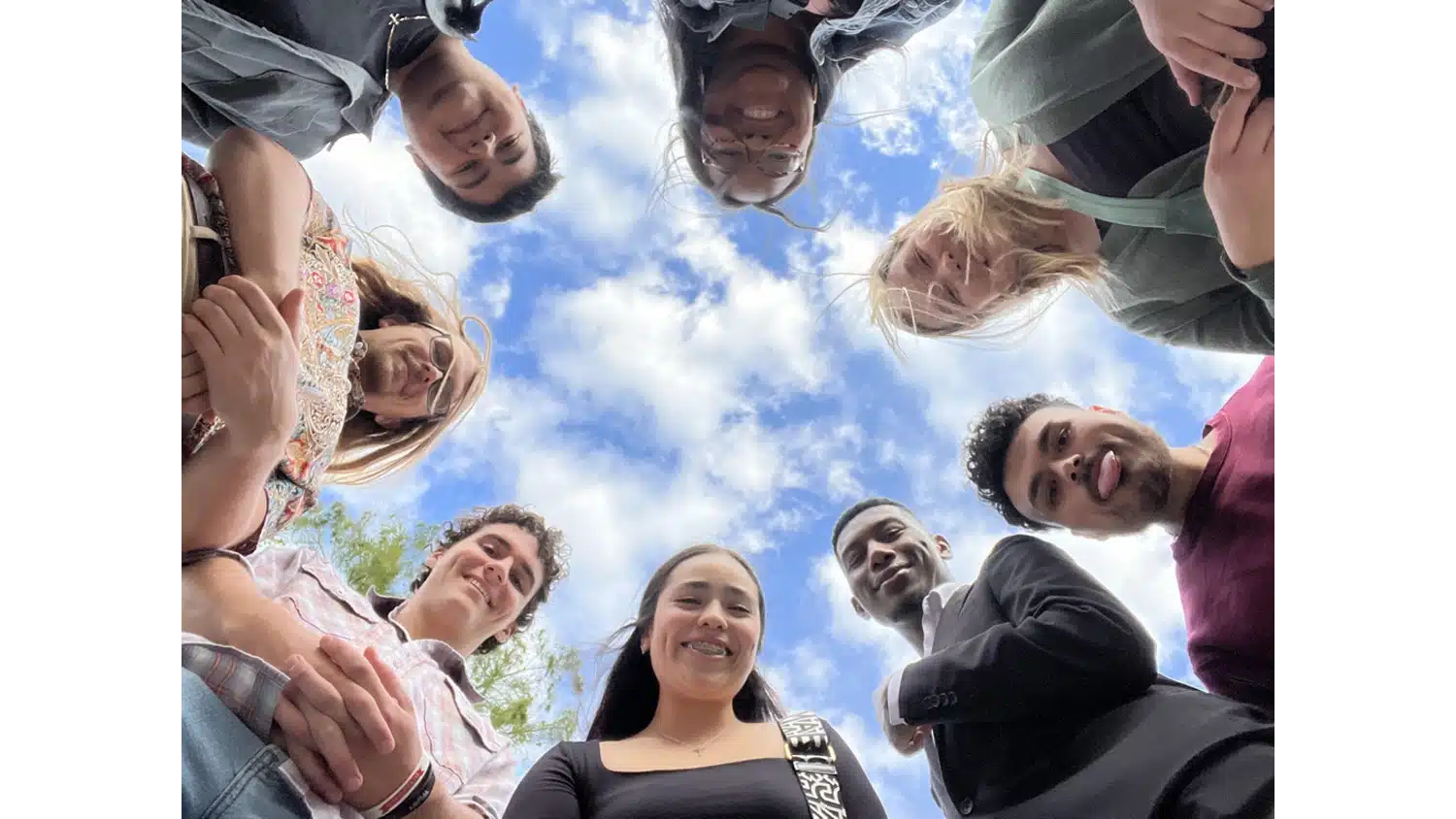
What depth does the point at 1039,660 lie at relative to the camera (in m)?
1.49

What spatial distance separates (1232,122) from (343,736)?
156 centimetres

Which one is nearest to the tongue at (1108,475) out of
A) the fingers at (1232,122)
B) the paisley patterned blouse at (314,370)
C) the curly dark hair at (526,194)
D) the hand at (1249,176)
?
the hand at (1249,176)

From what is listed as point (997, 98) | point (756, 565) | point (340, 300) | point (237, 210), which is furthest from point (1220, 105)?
point (237, 210)

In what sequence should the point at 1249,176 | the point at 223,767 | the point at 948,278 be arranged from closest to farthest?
the point at 223,767 → the point at 1249,176 → the point at 948,278

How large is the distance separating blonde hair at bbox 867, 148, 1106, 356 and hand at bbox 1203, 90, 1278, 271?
0.20 m

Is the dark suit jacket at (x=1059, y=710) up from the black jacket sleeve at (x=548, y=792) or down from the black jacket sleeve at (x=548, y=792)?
up

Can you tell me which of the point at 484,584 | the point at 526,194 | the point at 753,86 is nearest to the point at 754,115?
the point at 753,86

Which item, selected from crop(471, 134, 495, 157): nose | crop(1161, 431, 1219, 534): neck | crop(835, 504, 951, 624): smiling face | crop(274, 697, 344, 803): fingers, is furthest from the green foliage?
crop(1161, 431, 1219, 534): neck

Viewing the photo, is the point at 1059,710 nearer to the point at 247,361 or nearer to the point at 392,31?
the point at 247,361

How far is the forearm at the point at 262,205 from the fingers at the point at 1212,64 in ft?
4.43

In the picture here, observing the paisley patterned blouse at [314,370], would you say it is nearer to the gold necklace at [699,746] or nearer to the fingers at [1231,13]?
the gold necklace at [699,746]

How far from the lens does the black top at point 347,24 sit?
1.52m

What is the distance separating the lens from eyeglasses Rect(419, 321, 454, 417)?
1.61 meters
